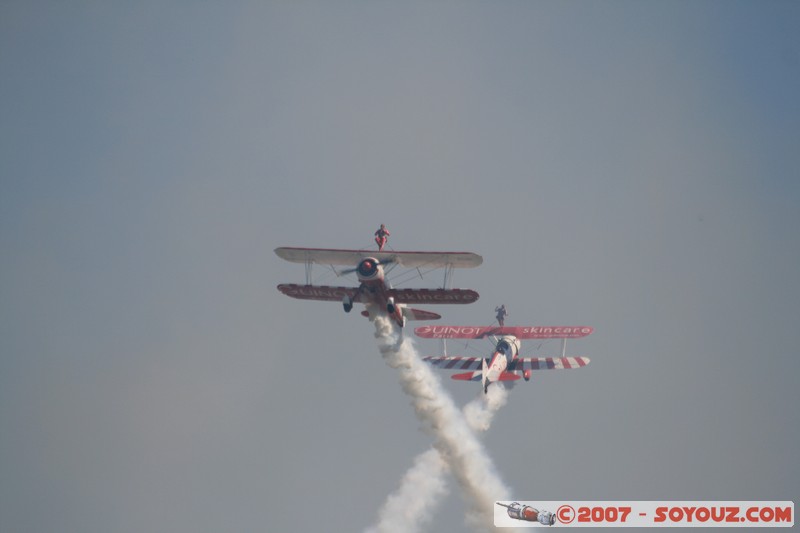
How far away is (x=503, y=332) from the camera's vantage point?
65.4m

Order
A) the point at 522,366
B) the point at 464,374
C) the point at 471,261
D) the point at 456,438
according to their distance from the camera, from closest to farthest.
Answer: the point at 471,261, the point at 456,438, the point at 464,374, the point at 522,366

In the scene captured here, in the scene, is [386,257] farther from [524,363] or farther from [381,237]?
[524,363]

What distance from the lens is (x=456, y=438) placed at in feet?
175

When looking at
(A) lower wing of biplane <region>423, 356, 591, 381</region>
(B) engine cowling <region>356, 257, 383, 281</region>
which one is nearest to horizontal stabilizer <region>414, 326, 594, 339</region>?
(A) lower wing of biplane <region>423, 356, 591, 381</region>

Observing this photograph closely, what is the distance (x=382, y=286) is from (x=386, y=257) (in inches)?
57.9

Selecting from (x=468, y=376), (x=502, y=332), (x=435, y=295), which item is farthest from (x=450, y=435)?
(x=502, y=332)

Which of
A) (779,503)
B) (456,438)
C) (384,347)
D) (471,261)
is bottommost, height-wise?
(779,503)

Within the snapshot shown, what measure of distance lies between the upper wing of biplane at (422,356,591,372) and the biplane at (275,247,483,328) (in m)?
11.5

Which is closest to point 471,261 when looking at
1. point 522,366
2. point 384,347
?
point 384,347

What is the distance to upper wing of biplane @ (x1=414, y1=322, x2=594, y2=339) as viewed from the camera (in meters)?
65.2

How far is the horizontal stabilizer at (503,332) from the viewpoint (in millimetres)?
65188

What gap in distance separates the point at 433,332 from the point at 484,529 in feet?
57.8

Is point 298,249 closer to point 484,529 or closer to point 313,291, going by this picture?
point 313,291

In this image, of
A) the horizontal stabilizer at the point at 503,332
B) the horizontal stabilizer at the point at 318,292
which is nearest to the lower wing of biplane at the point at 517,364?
the horizontal stabilizer at the point at 503,332
